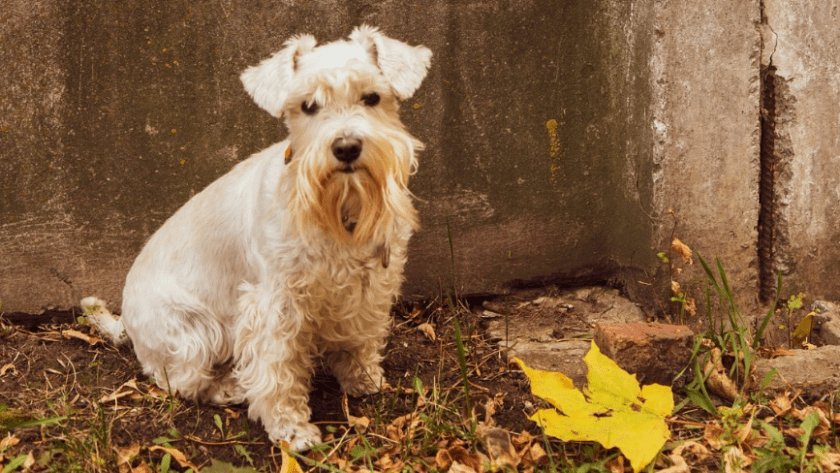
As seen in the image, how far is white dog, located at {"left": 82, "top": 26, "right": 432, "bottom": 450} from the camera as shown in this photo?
2701 millimetres

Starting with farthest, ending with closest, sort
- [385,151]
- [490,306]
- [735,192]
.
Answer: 1. [490,306]
2. [735,192]
3. [385,151]

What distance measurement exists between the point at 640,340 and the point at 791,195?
1.25 metres

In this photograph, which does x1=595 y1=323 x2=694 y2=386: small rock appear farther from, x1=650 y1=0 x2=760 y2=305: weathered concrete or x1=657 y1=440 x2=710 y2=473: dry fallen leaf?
x1=650 y1=0 x2=760 y2=305: weathered concrete

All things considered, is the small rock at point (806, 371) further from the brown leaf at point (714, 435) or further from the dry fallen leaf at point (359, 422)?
the dry fallen leaf at point (359, 422)

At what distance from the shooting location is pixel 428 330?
4.01 metres

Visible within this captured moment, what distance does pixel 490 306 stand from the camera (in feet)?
13.9

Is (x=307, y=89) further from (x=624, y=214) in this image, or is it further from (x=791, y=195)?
(x=791, y=195)

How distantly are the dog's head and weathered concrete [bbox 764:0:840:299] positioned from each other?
1.91 meters

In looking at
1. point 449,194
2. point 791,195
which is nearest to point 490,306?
point 449,194

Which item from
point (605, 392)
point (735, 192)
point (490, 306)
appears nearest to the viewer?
point (605, 392)

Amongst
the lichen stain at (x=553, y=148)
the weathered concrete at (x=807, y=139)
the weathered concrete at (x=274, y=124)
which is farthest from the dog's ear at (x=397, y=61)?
the weathered concrete at (x=807, y=139)

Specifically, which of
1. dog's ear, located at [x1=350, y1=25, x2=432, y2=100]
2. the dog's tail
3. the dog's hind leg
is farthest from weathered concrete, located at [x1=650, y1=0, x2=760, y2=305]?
the dog's tail

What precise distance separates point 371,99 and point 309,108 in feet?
0.73

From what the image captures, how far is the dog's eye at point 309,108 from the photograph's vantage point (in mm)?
2739
